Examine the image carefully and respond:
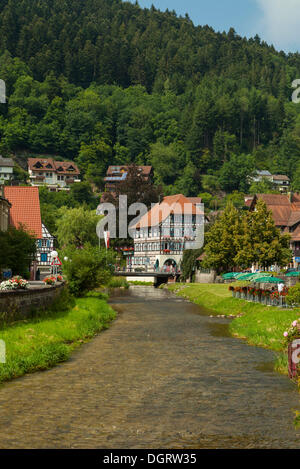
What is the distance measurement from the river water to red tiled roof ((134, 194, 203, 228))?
90.5 meters

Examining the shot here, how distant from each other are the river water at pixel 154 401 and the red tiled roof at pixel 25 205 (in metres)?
33.8

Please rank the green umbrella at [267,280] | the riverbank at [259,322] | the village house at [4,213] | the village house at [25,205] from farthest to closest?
the village house at [25,205] → the green umbrella at [267,280] → the village house at [4,213] → the riverbank at [259,322]

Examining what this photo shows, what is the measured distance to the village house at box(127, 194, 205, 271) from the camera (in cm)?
11656

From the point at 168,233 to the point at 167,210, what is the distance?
528cm

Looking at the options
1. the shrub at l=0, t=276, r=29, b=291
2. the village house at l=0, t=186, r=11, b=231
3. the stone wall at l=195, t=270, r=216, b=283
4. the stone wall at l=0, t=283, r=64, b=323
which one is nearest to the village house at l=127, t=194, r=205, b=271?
the stone wall at l=195, t=270, r=216, b=283

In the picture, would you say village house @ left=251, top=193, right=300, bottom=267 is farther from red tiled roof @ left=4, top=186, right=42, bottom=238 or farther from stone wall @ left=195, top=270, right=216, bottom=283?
red tiled roof @ left=4, top=186, right=42, bottom=238

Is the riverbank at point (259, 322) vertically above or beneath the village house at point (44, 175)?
beneath

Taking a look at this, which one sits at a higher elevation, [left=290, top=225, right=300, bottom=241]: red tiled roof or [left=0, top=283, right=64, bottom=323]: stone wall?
[left=290, top=225, right=300, bottom=241]: red tiled roof

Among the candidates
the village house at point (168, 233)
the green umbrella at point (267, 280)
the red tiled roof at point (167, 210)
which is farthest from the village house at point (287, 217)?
the green umbrella at point (267, 280)

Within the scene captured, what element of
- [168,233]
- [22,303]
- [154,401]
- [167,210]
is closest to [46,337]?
[22,303]

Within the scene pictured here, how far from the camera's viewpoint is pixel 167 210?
120m

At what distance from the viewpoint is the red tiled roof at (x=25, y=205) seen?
60562mm

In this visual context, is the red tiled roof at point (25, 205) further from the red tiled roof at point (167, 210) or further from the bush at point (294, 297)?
the red tiled roof at point (167, 210)

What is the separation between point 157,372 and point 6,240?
2319cm
